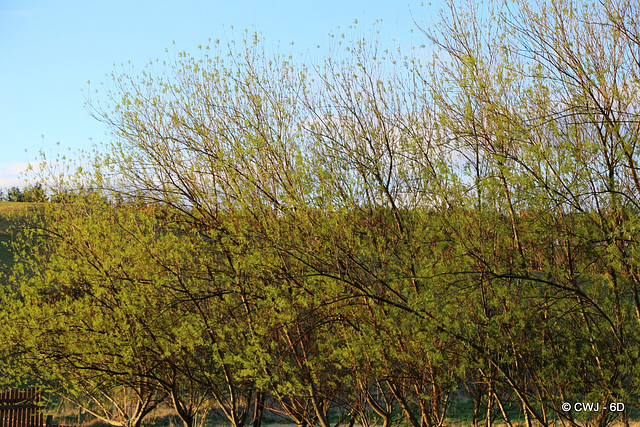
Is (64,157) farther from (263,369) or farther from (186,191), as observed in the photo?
(263,369)

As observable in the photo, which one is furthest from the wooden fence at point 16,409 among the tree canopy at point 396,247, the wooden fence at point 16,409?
the tree canopy at point 396,247

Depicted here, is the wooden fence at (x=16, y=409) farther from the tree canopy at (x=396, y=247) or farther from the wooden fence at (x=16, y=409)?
the tree canopy at (x=396, y=247)

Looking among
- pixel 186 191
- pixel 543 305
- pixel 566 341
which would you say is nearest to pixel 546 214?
pixel 543 305

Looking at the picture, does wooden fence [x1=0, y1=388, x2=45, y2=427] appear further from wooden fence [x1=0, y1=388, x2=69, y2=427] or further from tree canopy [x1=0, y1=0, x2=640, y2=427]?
tree canopy [x1=0, y1=0, x2=640, y2=427]

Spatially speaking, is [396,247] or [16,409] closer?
[396,247]

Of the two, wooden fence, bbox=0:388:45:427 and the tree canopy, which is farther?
wooden fence, bbox=0:388:45:427

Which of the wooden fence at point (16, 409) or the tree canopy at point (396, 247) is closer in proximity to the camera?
the tree canopy at point (396, 247)

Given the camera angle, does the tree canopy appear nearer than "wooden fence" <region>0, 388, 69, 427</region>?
Yes

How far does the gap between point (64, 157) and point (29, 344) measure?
399 centimetres

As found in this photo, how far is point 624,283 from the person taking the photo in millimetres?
6391

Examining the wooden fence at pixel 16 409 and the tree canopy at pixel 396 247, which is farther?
the wooden fence at pixel 16 409

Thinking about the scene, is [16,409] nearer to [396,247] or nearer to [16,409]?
[16,409]

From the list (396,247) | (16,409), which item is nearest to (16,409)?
(16,409)

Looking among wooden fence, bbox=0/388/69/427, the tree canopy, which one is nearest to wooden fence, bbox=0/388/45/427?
wooden fence, bbox=0/388/69/427
